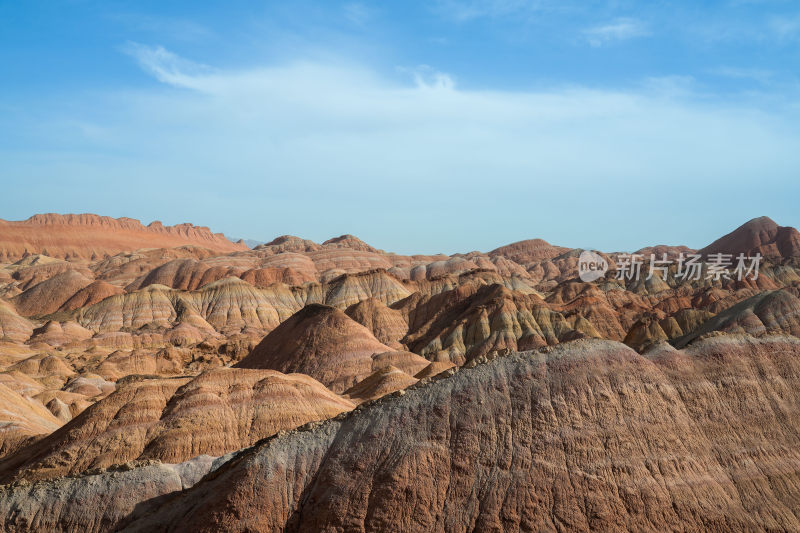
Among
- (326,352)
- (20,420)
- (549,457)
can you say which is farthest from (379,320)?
(549,457)

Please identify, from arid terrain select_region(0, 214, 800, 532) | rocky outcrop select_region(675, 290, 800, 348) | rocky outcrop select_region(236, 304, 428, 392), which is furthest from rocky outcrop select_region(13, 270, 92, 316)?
rocky outcrop select_region(675, 290, 800, 348)

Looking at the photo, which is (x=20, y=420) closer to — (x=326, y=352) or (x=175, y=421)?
(x=175, y=421)

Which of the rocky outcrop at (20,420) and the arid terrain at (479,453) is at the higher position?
the arid terrain at (479,453)

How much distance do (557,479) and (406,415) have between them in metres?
6.26

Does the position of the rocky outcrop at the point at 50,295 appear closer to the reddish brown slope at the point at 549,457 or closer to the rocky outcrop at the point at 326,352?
the rocky outcrop at the point at 326,352

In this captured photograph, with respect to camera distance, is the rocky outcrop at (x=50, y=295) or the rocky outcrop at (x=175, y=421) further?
the rocky outcrop at (x=50, y=295)

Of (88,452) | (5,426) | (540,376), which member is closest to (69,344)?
(5,426)

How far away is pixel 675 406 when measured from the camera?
29.2 metres

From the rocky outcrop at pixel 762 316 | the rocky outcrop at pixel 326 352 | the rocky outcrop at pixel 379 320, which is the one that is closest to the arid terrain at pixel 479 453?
the rocky outcrop at pixel 326 352

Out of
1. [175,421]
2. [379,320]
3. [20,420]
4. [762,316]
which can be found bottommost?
[20,420]

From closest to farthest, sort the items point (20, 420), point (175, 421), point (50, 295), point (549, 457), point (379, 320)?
point (549, 457)
point (175, 421)
point (20, 420)
point (379, 320)
point (50, 295)

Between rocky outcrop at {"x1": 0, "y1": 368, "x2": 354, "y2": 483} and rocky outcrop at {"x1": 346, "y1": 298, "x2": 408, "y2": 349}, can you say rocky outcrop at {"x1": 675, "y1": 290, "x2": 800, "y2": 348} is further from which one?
rocky outcrop at {"x1": 0, "y1": 368, "x2": 354, "y2": 483}

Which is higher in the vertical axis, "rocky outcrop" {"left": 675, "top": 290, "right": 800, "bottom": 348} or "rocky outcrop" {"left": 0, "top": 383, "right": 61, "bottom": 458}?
"rocky outcrop" {"left": 675, "top": 290, "right": 800, "bottom": 348}

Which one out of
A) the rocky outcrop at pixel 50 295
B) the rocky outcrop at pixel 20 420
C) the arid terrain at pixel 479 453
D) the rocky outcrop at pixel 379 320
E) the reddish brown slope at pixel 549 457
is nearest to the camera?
the reddish brown slope at pixel 549 457
